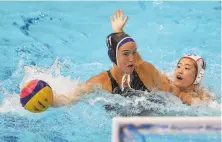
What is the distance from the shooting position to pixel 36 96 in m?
2.45

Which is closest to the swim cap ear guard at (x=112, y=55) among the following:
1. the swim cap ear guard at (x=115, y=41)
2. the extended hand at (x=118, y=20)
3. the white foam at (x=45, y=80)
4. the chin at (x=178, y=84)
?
the swim cap ear guard at (x=115, y=41)

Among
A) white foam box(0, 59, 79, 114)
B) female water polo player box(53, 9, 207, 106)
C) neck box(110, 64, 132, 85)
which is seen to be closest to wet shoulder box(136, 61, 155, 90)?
female water polo player box(53, 9, 207, 106)

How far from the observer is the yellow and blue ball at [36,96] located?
2.47 m

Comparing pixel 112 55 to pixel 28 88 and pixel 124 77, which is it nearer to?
pixel 124 77

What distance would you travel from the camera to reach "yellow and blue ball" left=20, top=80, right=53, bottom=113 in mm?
2467

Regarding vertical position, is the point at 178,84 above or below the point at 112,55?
below

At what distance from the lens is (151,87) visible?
273 cm

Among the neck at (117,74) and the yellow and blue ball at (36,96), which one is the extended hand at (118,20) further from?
the yellow and blue ball at (36,96)

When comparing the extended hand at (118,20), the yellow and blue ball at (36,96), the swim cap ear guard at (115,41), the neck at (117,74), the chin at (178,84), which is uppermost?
the extended hand at (118,20)

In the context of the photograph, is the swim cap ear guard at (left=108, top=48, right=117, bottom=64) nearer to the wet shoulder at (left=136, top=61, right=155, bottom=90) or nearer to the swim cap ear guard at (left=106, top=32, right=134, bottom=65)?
the swim cap ear guard at (left=106, top=32, right=134, bottom=65)

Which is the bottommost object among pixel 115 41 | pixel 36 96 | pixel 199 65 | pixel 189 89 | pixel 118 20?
pixel 36 96

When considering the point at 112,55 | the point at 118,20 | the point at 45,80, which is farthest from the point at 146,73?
the point at 45,80

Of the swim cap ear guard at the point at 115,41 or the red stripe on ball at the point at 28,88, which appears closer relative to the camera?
the red stripe on ball at the point at 28,88

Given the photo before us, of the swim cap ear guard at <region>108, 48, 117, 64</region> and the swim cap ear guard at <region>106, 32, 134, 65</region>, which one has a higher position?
the swim cap ear guard at <region>106, 32, 134, 65</region>
